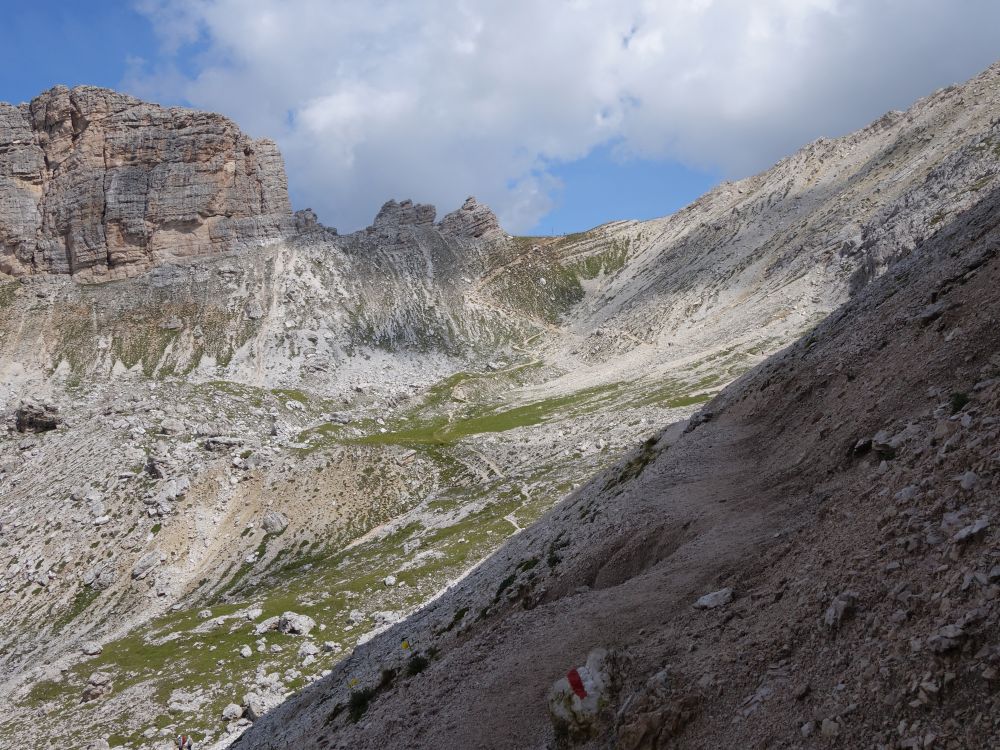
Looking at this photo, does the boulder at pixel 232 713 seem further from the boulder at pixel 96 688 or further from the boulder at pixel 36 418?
the boulder at pixel 36 418

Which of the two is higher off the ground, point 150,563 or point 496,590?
point 150,563

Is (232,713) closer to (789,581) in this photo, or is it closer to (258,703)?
(258,703)

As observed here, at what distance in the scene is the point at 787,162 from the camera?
171125 mm

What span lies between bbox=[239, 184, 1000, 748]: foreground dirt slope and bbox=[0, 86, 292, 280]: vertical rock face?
505ft

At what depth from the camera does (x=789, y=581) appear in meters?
13.2

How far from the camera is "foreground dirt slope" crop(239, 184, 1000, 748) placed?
30.9 feet

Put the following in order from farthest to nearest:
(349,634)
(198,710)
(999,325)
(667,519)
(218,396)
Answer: (218,396) → (349,634) → (198,710) → (667,519) → (999,325)

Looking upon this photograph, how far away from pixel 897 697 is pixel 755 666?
9.74 ft

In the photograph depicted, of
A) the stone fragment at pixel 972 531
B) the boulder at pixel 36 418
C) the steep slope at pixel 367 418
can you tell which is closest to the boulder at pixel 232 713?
the steep slope at pixel 367 418

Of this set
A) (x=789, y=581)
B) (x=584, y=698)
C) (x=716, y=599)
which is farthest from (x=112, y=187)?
(x=789, y=581)

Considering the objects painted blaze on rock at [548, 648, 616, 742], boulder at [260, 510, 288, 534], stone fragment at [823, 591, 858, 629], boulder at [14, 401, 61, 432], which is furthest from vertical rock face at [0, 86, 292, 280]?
stone fragment at [823, 591, 858, 629]

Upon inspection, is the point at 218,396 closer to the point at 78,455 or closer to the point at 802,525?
the point at 78,455

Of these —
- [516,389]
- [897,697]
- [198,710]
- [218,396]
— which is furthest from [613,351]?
[897,697]

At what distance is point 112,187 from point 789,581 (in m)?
182
